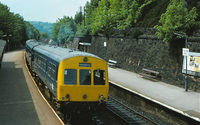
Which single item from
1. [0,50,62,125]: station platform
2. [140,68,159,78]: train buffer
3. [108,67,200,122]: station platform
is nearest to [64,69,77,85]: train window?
[0,50,62,125]: station platform

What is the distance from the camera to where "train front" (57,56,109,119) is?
9.63 metres

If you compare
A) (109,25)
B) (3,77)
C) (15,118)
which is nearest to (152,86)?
(15,118)

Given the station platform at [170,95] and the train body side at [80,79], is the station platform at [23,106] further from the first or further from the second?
the station platform at [170,95]

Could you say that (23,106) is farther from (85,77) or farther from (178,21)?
(178,21)

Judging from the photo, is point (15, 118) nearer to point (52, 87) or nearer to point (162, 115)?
point (52, 87)

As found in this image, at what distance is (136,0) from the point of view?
104ft

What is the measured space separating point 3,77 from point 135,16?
773 inches

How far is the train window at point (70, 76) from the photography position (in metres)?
9.68

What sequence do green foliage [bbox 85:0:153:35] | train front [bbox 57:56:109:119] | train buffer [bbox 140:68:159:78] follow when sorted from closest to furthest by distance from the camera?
train front [bbox 57:56:109:119] → train buffer [bbox 140:68:159:78] → green foliage [bbox 85:0:153:35]

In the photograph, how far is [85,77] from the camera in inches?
391

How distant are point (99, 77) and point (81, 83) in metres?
0.92

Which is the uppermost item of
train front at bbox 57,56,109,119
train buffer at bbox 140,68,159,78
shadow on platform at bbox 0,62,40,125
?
train front at bbox 57,56,109,119

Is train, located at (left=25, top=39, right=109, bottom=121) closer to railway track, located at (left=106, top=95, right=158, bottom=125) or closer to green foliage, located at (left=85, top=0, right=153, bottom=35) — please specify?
railway track, located at (left=106, top=95, right=158, bottom=125)

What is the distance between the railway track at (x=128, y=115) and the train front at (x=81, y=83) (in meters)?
2.51
